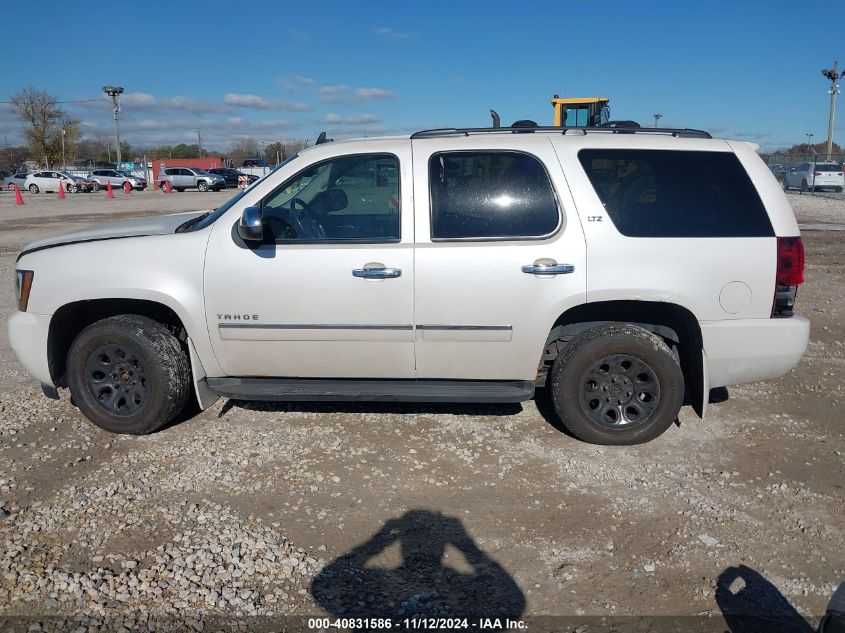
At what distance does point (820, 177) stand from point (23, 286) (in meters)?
35.1

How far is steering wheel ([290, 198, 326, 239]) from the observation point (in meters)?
4.44

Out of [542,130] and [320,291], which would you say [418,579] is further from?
[542,130]

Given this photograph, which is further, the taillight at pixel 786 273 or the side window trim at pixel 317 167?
the side window trim at pixel 317 167

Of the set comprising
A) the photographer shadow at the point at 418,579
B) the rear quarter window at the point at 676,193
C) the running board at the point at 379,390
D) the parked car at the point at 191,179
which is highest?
the parked car at the point at 191,179

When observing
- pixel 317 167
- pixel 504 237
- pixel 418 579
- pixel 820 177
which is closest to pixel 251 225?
pixel 317 167

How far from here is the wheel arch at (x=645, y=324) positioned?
4371 mm

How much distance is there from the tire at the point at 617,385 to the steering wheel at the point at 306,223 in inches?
69.6

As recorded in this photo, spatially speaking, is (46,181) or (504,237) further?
(46,181)

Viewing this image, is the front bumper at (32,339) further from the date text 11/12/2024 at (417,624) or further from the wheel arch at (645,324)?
the wheel arch at (645,324)

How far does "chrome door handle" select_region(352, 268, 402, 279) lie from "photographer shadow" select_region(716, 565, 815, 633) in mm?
2367

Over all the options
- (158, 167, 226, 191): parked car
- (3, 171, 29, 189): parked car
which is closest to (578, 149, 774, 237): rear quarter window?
(158, 167, 226, 191): parked car

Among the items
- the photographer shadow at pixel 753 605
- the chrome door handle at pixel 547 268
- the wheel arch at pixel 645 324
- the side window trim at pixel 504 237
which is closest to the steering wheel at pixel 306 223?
the side window trim at pixel 504 237

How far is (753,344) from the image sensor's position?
4203mm

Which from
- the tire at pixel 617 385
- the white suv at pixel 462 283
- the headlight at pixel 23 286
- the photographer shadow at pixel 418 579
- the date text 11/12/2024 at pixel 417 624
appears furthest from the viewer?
the headlight at pixel 23 286
